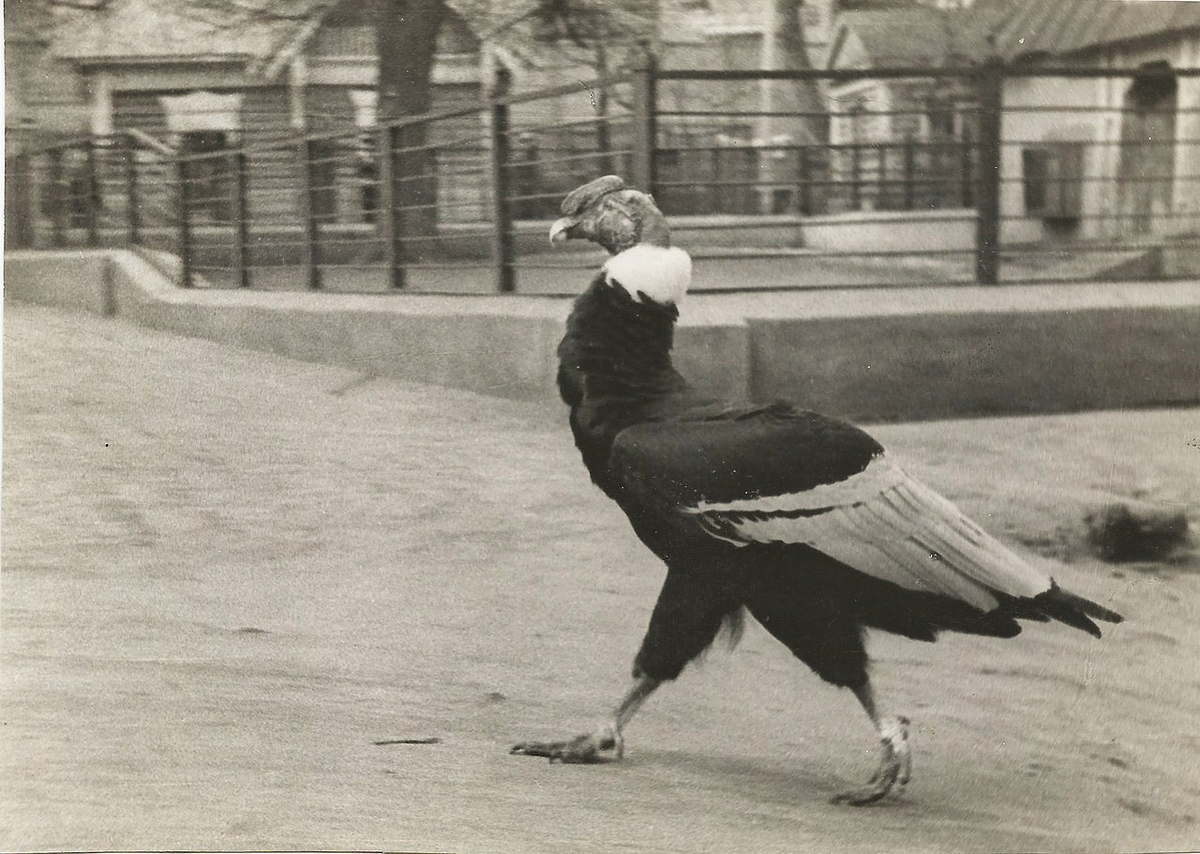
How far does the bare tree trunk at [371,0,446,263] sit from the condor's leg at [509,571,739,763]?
991 millimetres

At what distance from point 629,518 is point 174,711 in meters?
0.94

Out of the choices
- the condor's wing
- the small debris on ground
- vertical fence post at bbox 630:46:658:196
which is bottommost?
the small debris on ground

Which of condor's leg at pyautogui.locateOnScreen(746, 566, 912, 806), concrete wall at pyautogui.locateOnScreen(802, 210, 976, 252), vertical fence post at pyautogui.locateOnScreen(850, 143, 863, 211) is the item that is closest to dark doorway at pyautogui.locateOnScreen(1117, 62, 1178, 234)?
concrete wall at pyautogui.locateOnScreen(802, 210, 976, 252)

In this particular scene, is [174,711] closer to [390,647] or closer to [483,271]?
[390,647]

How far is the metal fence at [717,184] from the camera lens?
10.2 feet

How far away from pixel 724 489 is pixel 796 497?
126 mm

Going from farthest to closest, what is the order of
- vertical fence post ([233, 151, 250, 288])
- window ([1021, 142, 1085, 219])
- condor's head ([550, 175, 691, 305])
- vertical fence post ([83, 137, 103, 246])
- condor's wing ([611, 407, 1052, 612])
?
window ([1021, 142, 1085, 219]) < vertical fence post ([233, 151, 250, 288]) < vertical fence post ([83, 137, 103, 246]) < condor's head ([550, 175, 691, 305]) < condor's wing ([611, 407, 1052, 612])

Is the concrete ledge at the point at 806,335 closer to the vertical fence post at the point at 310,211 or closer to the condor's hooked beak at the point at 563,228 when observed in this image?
the vertical fence post at the point at 310,211

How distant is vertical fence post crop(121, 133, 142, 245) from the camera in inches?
120

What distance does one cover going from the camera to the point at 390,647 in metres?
2.94

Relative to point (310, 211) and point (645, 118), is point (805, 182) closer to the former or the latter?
point (645, 118)

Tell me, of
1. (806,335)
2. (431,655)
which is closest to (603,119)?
(806,335)

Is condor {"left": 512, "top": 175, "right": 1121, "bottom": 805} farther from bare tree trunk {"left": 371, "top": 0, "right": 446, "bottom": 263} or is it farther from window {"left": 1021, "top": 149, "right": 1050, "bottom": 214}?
window {"left": 1021, "top": 149, "right": 1050, "bottom": 214}

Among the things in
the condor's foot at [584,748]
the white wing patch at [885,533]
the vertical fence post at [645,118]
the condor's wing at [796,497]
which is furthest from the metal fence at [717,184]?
the condor's foot at [584,748]
